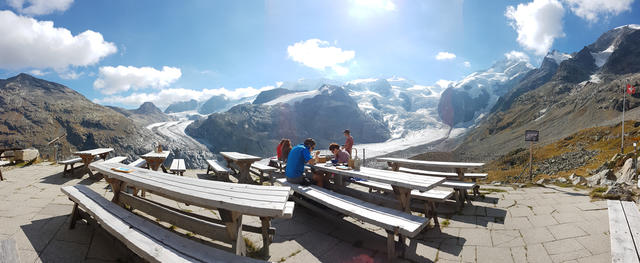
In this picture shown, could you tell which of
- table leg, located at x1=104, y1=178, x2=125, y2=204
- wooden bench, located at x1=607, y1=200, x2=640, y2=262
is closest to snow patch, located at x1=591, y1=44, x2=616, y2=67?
wooden bench, located at x1=607, y1=200, x2=640, y2=262

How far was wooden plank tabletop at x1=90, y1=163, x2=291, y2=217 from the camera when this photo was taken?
264 centimetres

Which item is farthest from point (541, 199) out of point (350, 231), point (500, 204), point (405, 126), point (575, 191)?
point (405, 126)

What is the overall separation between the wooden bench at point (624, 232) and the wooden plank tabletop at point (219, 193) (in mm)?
3215

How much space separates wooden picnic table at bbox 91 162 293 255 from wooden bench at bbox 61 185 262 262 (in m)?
0.34

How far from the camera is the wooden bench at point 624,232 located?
8.42ft

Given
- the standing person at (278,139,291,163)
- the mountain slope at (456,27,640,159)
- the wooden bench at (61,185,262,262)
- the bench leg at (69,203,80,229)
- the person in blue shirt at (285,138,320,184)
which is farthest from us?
the mountain slope at (456,27,640,159)

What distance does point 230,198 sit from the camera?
2.86 metres

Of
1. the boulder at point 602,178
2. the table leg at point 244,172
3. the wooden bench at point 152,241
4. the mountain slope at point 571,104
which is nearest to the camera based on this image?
the wooden bench at point 152,241

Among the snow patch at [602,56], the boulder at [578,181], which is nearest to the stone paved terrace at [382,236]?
the boulder at [578,181]

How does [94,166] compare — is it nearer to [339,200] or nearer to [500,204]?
[339,200]

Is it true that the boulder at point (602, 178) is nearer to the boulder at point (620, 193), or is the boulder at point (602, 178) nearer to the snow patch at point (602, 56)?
the boulder at point (620, 193)

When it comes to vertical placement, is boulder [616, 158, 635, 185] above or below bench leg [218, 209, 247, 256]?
above

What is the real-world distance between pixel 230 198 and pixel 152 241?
81cm

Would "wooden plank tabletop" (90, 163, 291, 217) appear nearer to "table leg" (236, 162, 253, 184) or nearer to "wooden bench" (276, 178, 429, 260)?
"wooden bench" (276, 178, 429, 260)
